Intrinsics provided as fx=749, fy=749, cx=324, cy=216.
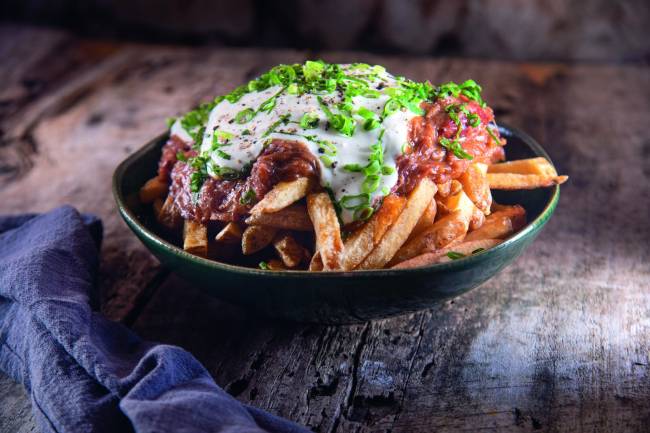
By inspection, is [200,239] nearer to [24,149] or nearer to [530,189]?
[530,189]

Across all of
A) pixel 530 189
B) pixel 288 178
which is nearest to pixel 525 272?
pixel 530 189

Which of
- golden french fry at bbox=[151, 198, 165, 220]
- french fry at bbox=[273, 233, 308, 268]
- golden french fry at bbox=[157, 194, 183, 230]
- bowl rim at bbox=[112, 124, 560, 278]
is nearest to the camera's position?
bowl rim at bbox=[112, 124, 560, 278]

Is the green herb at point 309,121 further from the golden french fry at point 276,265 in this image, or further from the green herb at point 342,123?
the golden french fry at point 276,265

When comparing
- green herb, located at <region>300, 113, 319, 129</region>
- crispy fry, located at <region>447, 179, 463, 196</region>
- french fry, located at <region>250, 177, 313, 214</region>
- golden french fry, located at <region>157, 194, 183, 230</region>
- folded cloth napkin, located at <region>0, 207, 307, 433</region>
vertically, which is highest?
green herb, located at <region>300, 113, 319, 129</region>

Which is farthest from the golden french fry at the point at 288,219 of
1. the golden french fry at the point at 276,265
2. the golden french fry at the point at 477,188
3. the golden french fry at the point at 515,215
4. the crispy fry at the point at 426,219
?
the golden french fry at the point at 515,215

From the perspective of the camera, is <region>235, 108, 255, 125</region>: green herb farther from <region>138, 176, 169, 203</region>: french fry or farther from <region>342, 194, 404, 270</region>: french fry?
<region>342, 194, 404, 270</region>: french fry

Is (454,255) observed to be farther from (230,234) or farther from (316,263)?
(230,234)

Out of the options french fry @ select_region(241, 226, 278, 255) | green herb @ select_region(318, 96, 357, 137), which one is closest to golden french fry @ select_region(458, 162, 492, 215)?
green herb @ select_region(318, 96, 357, 137)
